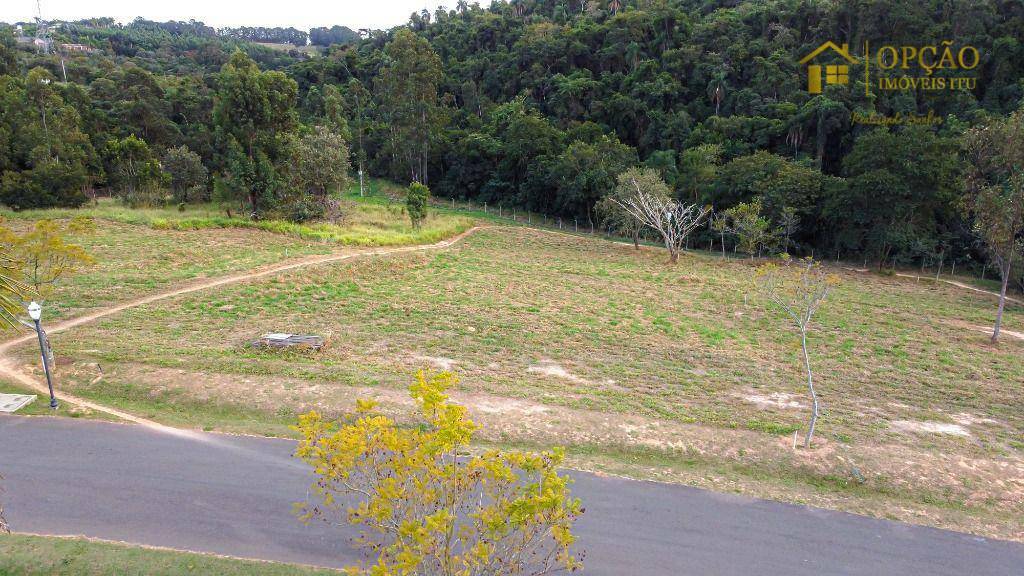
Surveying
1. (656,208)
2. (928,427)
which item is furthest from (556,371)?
(656,208)

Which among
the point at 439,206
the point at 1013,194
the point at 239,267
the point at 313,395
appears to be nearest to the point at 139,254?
the point at 239,267

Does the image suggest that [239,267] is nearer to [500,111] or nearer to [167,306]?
[167,306]

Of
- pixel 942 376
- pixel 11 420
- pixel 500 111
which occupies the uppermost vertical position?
pixel 500 111

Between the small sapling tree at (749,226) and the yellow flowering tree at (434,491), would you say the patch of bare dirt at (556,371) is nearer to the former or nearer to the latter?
the yellow flowering tree at (434,491)

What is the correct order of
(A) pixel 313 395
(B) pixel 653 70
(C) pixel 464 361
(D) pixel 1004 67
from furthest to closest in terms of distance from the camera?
(B) pixel 653 70 → (D) pixel 1004 67 → (C) pixel 464 361 → (A) pixel 313 395

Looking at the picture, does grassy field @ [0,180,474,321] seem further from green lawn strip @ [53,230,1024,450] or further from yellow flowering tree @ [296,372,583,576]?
yellow flowering tree @ [296,372,583,576]

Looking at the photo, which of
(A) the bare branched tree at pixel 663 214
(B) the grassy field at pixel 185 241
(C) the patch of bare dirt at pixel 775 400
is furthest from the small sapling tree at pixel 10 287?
(A) the bare branched tree at pixel 663 214
